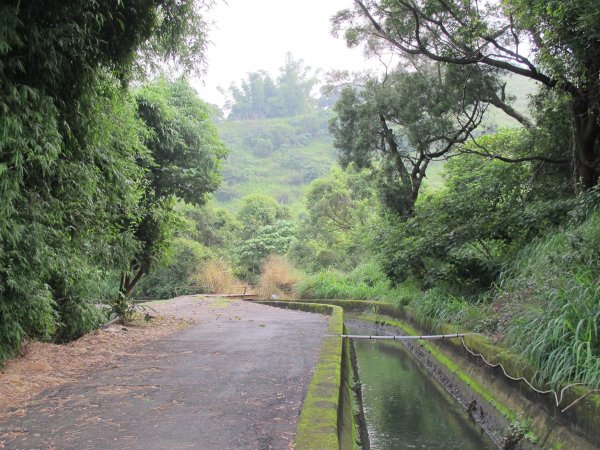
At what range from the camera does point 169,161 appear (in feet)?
42.5

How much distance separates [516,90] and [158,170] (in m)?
69.5

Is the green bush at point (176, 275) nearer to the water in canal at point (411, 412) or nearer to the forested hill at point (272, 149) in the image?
the water in canal at point (411, 412)

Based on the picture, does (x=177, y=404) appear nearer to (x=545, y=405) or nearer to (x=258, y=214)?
(x=545, y=405)

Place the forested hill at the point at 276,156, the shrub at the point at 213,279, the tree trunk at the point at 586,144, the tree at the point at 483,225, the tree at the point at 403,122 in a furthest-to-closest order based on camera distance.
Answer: the forested hill at the point at 276,156 → the shrub at the point at 213,279 → the tree at the point at 403,122 → the tree at the point at 483,225 → the tree trunk at the point at 586,144

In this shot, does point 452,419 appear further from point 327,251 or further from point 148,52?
point 327,251

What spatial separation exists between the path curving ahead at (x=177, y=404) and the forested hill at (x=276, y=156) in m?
59.5

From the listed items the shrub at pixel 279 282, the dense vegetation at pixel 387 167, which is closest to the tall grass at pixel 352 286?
the dense vegetation at pixel 387 167

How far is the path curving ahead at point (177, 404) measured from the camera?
12.9 ft

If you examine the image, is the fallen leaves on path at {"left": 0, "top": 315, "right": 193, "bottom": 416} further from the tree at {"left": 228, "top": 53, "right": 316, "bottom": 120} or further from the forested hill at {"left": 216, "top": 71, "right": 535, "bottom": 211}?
the tree at {"left": 228, "top": 53, "right": 316, "bottom": 120}

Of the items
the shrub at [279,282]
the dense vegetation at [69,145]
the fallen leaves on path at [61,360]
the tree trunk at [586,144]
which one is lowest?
the fallen leaves on path at [61,360]

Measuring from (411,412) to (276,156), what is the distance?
260ft

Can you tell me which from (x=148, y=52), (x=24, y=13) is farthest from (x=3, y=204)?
(x=148, y=52)

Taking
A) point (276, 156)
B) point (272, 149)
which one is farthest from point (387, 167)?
point (272, 149)

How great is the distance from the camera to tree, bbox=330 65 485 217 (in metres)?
14.5
